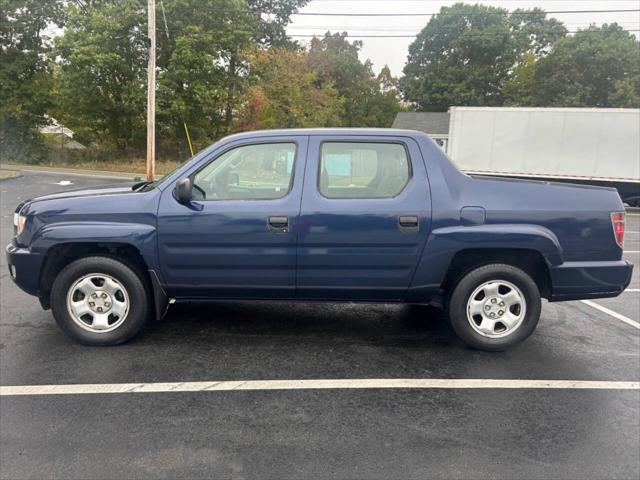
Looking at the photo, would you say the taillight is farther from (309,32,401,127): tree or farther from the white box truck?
(309,32,401,127): tree

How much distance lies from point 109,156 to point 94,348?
32941mm

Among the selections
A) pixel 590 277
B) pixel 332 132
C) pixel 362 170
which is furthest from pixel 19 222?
pixel 590 277

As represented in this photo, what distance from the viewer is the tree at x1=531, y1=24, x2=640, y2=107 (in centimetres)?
3966

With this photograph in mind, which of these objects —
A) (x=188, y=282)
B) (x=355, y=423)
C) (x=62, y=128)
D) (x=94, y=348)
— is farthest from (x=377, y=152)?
(x=62, y=128)

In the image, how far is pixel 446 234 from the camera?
383cm

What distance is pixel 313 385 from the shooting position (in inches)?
137

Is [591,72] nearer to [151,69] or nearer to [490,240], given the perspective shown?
[151,69]

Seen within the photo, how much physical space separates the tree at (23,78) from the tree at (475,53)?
119 ft

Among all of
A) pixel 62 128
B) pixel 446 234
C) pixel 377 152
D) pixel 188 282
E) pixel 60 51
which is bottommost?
pixel 188 282

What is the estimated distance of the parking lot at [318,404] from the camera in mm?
2598

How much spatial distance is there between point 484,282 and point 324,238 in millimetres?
1373

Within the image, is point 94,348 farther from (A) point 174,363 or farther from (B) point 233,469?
(B) point 233,469

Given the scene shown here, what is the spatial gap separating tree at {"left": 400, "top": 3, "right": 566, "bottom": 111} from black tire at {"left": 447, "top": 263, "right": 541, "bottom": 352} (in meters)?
50.5

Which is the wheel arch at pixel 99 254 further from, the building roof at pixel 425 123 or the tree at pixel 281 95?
the building roof at pixel 425 123
